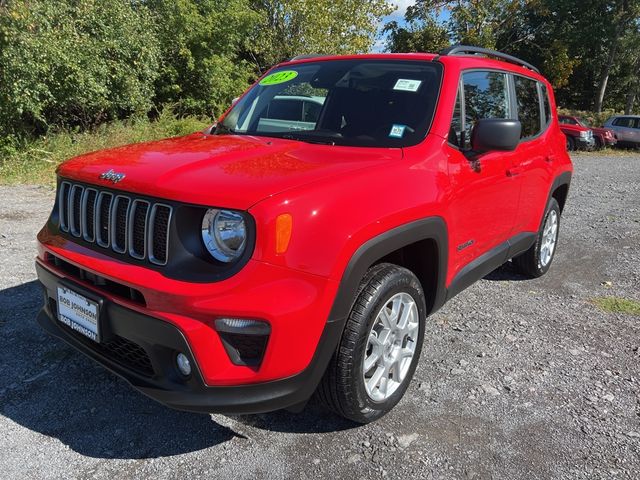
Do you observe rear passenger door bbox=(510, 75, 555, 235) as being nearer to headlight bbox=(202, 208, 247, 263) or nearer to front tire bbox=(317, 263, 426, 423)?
front tire bbox=(317, 263, 426, 423)

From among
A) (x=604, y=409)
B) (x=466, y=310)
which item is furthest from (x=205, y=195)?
(x=466, y=310)

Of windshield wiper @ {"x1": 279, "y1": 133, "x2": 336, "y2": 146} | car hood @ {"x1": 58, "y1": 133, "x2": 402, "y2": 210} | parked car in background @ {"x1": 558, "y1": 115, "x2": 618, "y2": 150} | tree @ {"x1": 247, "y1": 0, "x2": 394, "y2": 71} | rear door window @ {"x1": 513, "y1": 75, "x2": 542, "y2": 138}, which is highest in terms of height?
tree @ {"x1": 247, "y1": 0, "x2": 394, "y2": 71}

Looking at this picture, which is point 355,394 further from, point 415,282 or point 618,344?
point 618,344

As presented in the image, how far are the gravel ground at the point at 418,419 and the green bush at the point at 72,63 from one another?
7.06 m

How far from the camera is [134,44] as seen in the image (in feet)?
38.7

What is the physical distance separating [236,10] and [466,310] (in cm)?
1457

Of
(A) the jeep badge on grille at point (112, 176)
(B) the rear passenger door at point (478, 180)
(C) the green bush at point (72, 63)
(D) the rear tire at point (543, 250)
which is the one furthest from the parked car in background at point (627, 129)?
(A) the jeep badge on grille at point (112, 176)

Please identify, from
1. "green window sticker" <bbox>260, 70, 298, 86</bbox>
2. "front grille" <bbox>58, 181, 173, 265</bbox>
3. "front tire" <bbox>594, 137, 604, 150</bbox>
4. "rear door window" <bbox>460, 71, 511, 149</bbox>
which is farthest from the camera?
"front tire" <bbox>594, 137, 604, 150</bbox>

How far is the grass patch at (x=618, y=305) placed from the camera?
4.16 m

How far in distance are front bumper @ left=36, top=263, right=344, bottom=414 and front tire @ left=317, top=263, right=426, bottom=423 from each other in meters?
0.15

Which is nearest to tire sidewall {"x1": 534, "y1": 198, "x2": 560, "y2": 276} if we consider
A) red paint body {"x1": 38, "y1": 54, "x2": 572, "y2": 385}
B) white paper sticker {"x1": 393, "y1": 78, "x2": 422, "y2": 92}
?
red paint body {"x1": 38, "y1": 54, "x2": 572, "y2": 385}

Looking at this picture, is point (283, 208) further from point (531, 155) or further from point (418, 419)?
point (531, 155)

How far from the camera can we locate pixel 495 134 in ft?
9.15

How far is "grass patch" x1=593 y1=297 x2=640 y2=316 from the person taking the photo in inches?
164
